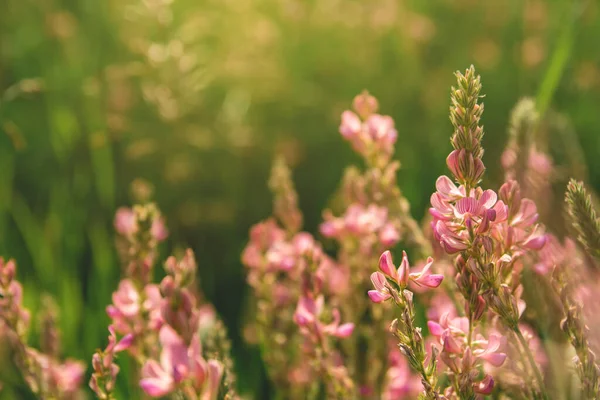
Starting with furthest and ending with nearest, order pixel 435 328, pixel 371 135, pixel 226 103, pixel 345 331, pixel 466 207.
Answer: pixel 226 103, pixel 371 135, pixel 345 331, pixel 435 328, pixel 466 207

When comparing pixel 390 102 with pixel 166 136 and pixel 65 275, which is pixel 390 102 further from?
pixel 65 275

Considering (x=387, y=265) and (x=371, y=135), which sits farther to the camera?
(x=371, y=135)

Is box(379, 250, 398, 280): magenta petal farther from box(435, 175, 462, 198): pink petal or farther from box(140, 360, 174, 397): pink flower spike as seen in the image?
box(140, 360, 174, 397): pink flower spike

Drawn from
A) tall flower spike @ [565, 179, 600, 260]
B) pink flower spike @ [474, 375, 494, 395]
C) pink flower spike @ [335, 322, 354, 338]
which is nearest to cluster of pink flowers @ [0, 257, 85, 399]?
pink flower spike @ [335, 322, 354, 338]

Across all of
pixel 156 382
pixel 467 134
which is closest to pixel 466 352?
pixel 467 134

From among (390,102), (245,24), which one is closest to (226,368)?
(390,102)

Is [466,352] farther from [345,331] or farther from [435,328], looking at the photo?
[345,331]
